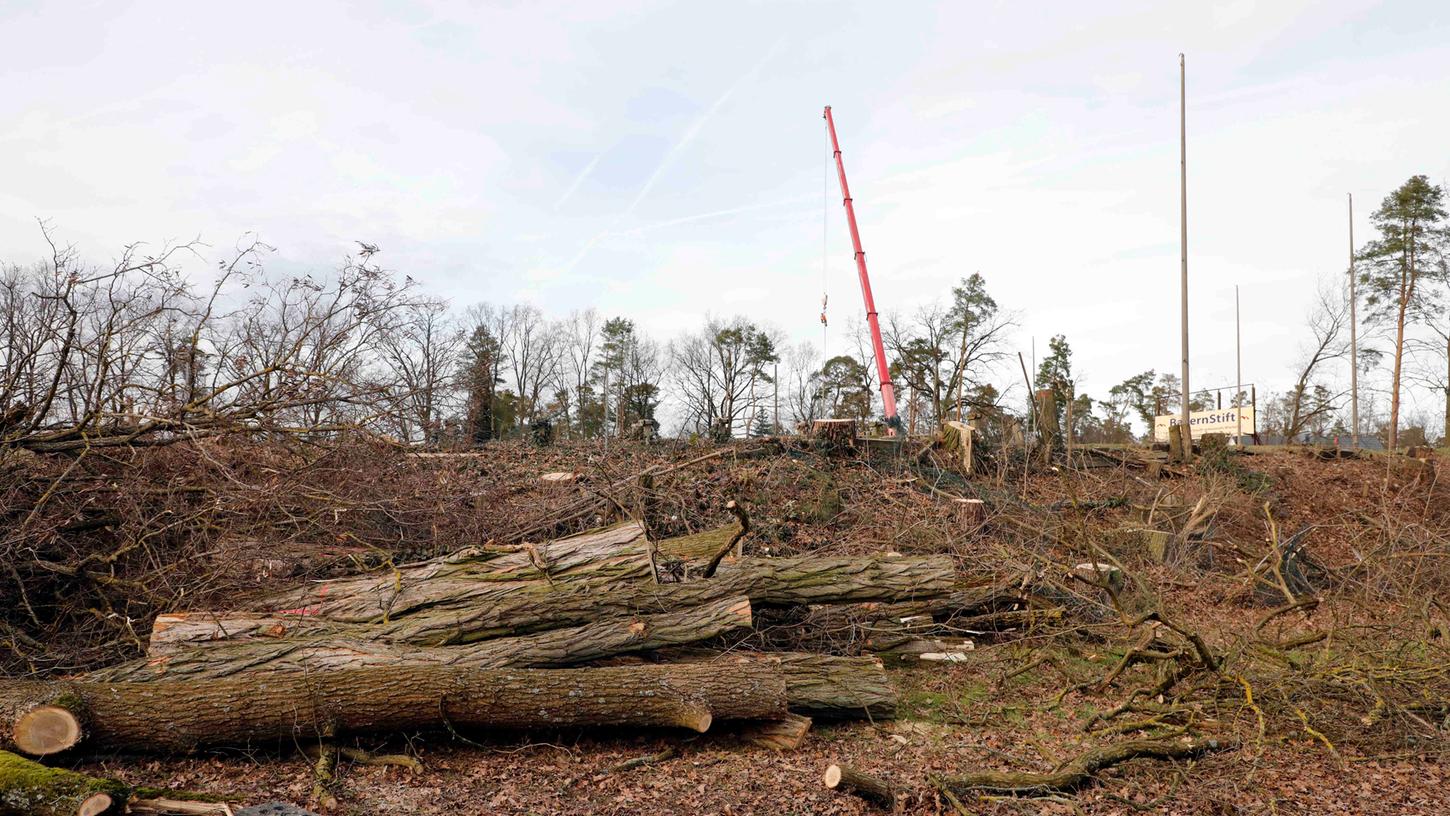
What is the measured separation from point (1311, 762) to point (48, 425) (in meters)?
8.98

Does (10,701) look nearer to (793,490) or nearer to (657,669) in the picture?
(657,669)

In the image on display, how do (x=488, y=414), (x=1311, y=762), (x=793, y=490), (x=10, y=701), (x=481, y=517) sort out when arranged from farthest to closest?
(x=488, y=414)
(x=793, y=490)
(x=481, y=517)
(x=1311, y=762)
(x=10, y=701)

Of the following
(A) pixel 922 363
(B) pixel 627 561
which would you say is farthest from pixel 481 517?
(A) pixel 922 363

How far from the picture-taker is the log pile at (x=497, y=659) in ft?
15.4

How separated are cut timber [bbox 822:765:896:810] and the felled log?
197 cm

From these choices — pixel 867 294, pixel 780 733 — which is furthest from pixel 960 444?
pixel 780 733

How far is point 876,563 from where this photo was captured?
692 centimetres

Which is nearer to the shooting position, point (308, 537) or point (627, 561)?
point (627, 561)

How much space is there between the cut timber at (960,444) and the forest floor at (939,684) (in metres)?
2.41

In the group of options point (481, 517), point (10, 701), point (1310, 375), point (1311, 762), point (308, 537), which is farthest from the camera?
point (1310, 375)

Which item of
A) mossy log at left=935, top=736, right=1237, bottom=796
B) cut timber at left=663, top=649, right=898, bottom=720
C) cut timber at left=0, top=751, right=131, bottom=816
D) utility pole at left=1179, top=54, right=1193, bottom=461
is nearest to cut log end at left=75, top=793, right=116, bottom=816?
cut timber at left=0, top=751, right=131, bottom=816

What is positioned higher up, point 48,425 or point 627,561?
point 48,425

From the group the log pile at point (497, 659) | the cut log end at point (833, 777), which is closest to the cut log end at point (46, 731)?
the log pile at point (497, 659)

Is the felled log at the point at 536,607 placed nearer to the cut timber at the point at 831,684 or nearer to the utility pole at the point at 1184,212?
the cut timber at the point at 831,684
